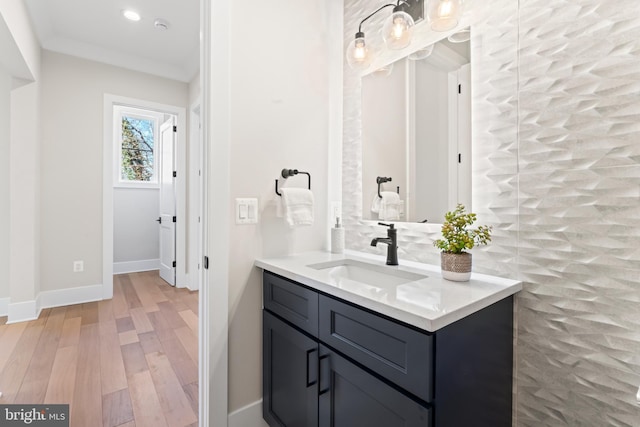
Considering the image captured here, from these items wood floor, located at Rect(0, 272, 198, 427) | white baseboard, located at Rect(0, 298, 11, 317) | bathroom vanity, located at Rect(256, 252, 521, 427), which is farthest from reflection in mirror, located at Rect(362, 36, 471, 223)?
white baseboard, located at Rect(0, 298, 11, 317)

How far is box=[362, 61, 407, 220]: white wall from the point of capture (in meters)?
1.60

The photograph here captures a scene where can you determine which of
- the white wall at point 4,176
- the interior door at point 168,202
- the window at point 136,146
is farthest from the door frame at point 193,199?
the white wall at point 4,176

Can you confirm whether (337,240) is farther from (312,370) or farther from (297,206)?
(312,370)

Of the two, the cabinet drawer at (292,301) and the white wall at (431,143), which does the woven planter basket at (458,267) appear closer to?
the white wall at (431,143)

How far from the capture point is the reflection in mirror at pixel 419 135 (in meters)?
1.33

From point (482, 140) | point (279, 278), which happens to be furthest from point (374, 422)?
point (482, 140)

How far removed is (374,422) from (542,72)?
1306 mm

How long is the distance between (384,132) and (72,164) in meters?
3.42

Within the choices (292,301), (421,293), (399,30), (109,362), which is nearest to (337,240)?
(292,301)

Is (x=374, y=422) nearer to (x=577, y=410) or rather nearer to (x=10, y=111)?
(x=577, y=410)

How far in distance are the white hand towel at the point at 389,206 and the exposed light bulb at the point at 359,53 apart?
73cm

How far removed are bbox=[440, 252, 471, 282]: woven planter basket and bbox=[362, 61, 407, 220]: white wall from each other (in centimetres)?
53

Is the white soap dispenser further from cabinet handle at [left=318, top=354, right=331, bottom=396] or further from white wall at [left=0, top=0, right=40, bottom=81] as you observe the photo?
white wall at [left=0, top=0, right=40, bottom=81]

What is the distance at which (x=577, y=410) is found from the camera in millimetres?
987
